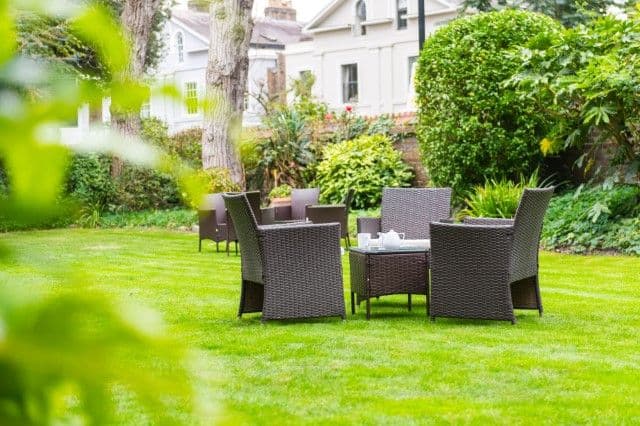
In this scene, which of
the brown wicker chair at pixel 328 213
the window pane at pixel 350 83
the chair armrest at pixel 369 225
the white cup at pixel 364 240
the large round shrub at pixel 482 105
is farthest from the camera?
the window pane at pixel 350 83

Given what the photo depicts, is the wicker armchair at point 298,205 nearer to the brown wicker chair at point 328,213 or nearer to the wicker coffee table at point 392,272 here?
the brown wicker chair at point 328,213

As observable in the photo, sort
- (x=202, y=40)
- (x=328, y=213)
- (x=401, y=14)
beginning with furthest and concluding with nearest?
1. (x=202, y=40)
2. (x=401, y=14)
3. (x=328, y=213)

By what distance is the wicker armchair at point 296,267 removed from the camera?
24.0 ft

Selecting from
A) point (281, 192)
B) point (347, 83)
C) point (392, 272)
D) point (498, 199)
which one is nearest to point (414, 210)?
point (392, 272)

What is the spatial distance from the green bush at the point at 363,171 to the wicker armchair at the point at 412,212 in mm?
7356

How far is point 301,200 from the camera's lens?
14.7m

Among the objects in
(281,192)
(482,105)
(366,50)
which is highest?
(366,50)

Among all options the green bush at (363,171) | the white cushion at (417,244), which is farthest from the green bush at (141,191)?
the white cushion at (417,244)

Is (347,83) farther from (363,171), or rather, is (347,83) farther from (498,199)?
(498,199)

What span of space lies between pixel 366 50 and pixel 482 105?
23.4m

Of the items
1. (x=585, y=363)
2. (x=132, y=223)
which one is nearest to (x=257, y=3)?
(x=132, y=223)

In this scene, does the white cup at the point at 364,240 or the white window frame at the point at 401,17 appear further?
the white window frame at the point at 401,17

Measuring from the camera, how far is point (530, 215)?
7.38 meters

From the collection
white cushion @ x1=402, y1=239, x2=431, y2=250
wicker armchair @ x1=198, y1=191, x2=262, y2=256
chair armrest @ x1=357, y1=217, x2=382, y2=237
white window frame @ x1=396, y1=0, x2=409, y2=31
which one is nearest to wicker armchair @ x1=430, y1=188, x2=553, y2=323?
white cushion @ x1=402, y1=239, x2=431, y2=250
